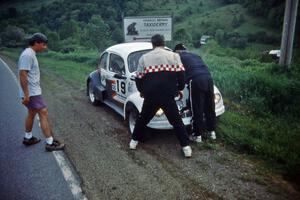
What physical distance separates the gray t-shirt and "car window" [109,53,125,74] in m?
2.17

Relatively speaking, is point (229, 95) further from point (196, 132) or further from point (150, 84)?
point (150, 84)

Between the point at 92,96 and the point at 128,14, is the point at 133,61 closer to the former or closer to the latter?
the point at 92,96

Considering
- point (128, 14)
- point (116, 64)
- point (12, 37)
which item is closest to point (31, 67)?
point (116, 64)

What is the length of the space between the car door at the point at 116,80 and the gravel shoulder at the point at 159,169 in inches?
27.3

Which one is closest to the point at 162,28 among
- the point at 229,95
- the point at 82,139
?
the point at 229,95

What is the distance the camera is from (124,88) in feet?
23.4

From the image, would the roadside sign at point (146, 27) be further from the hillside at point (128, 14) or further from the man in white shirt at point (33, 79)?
the hillside at point (128, 14)

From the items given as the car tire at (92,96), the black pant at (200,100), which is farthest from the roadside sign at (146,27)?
the black pant at (200,100)

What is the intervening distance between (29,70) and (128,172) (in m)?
2.52

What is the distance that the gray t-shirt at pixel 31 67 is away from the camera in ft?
17.8

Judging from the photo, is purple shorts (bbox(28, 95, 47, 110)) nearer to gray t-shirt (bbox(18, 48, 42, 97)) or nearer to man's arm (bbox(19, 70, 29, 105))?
gray t-shirt (bbox(18, 48, 42, 97))

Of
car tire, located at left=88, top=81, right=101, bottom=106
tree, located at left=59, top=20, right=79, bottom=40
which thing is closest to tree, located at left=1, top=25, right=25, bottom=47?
tree, located at left=59, top=20, right=79, bottom=40

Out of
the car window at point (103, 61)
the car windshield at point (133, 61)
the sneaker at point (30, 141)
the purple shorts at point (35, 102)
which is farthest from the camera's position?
the car window at point (103, 61)

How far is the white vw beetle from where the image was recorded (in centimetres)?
607
